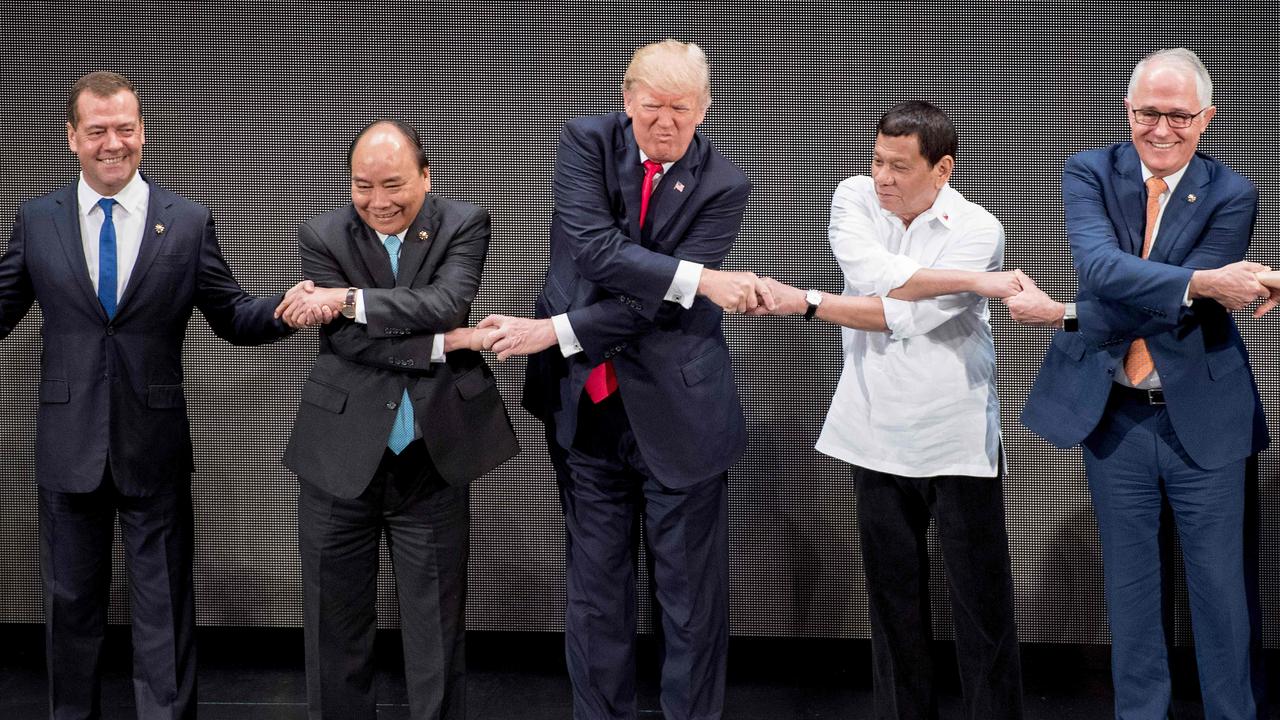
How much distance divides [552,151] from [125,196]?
1.34 metres

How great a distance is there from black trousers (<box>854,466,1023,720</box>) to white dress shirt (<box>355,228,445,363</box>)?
1.09 metres

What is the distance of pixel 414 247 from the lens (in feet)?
10.4

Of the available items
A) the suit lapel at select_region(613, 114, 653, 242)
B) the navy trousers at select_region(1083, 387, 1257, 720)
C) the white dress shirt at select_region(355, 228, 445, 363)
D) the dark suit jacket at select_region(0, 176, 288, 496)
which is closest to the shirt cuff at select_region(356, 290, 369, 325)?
the white dress shirt at select_region(355, 228, 445, 363)

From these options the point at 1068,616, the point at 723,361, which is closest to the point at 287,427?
the point at 723,361

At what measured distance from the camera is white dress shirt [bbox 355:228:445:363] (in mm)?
3088

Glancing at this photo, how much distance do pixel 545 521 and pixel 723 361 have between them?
1.21 meters

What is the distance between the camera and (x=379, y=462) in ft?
10.1

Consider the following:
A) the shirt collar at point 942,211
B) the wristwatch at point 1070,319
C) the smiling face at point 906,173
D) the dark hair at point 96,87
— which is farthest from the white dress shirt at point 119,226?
the wristwatch at point 1070,319

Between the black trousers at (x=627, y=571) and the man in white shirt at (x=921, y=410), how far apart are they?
0.39 meters

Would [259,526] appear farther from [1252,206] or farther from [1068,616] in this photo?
[1252,206]

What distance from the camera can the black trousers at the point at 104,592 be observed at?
333 cm

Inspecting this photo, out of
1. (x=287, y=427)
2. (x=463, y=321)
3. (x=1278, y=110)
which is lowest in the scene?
(x=287, y=427)

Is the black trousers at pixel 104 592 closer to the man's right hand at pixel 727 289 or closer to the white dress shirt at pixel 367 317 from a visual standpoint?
the white dress shirt at pixel 367 317

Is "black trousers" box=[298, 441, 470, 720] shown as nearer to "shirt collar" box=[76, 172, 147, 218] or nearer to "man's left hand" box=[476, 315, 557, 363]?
"man's left hand" box=[476, 315, 557, 363]
